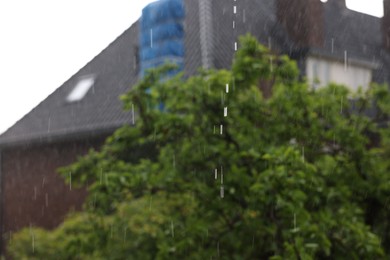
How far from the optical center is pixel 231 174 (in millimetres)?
6258

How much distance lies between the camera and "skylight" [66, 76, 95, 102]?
64.5 ft

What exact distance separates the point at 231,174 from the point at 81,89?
1422cm

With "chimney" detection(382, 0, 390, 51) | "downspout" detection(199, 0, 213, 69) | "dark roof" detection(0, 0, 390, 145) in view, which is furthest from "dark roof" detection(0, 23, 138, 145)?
"chimney" detection(382, 0, 390, 51)

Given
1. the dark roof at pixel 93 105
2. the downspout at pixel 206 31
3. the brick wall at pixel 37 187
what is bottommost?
the brick wall at pixel 37 187

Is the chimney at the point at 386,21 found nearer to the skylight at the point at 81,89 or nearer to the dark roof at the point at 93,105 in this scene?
the dark roof at the point at 93,105

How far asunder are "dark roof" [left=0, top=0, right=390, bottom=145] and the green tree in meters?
9.24

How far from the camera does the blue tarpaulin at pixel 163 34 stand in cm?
1579

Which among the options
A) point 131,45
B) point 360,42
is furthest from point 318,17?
point 131,45

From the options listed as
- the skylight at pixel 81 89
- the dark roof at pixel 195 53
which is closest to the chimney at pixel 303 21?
the dark roof at pixel 195 53

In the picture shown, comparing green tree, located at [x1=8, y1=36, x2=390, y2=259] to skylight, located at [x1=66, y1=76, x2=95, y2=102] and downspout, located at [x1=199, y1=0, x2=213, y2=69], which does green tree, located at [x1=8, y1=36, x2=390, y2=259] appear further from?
skylight, located at [x1=66, y1=76, x2=95, y2=102]

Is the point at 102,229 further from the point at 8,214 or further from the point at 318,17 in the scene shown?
the point at 8,214

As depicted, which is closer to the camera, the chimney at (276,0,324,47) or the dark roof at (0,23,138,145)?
the chimney at (276,0,324,47)

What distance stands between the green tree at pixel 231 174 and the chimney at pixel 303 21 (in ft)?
31.9

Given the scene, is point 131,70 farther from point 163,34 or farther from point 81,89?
point 163,34
